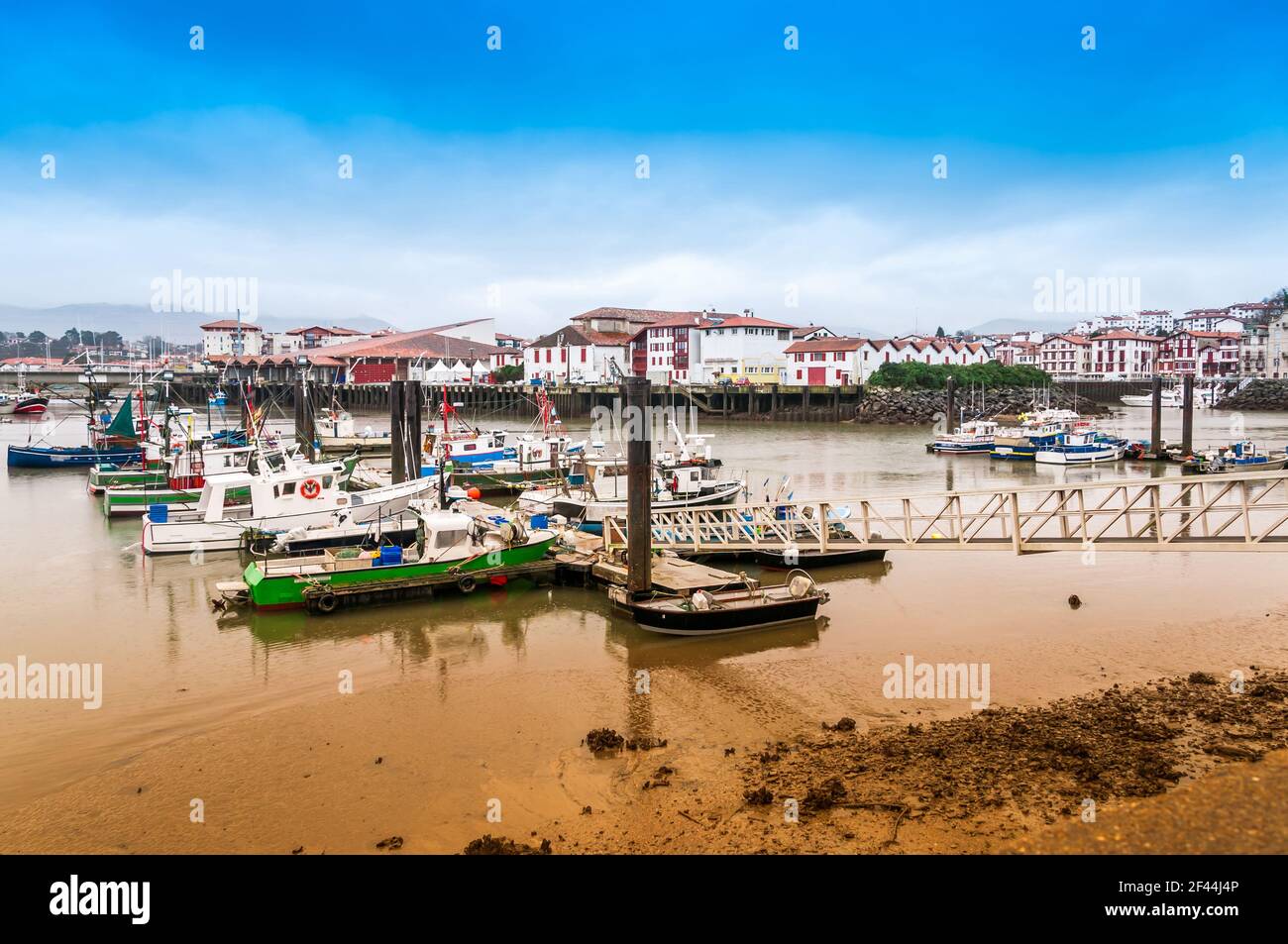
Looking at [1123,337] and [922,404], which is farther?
[1123,337]

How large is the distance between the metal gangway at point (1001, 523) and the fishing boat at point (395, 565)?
2260 mm

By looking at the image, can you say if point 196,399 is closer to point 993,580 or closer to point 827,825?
point 993,580

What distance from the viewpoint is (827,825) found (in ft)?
27.7

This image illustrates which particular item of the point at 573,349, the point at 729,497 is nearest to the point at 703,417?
the point at 573,349

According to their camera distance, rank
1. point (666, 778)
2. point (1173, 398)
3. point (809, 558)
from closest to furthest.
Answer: point (666, 778)
point (809, 558)
point (1173, 398)

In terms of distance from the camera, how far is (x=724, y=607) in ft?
50.7

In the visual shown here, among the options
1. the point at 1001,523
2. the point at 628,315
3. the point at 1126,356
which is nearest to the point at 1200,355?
the point at 1126,356

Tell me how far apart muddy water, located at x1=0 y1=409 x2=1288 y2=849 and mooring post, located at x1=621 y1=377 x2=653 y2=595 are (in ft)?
3.56

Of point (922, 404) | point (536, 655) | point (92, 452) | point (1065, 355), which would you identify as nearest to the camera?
point (536, 655)

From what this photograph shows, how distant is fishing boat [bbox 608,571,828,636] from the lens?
1534 cm

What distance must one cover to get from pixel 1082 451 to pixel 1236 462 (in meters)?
7.48

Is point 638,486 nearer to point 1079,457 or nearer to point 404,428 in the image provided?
point 404,428

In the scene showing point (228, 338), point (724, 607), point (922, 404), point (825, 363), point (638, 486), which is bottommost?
point (724, 607)

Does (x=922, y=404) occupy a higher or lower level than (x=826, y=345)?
lower
